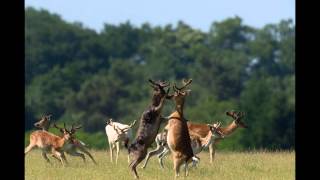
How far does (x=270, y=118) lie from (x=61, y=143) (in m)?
30.4

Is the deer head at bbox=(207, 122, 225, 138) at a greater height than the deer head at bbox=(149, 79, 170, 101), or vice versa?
the deer head at bbox=(149, 79, 170, 101)

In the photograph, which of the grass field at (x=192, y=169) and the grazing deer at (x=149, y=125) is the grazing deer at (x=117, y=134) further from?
the grazing deer at (x=149, y=125)

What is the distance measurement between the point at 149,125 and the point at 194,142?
2165mm

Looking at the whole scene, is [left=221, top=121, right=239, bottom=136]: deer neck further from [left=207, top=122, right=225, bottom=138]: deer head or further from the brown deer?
the brown deer

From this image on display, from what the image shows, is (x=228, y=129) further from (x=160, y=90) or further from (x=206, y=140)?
(x=160, y=90)

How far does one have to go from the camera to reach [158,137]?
1387 centimetres

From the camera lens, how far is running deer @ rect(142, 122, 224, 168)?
518 inches

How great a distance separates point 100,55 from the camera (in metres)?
72.3

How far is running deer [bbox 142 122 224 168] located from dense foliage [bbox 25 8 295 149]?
24004mm

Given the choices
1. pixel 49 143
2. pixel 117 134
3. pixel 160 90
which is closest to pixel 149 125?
pixel 160 90

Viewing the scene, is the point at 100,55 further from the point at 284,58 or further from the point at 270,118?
the point at 270,118

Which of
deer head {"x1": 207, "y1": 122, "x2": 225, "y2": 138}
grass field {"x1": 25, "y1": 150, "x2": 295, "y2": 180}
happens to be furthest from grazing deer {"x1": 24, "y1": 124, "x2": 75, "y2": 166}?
deer head {"x1": 207, "y1": 122, "x2": 225, "y2": 138}
